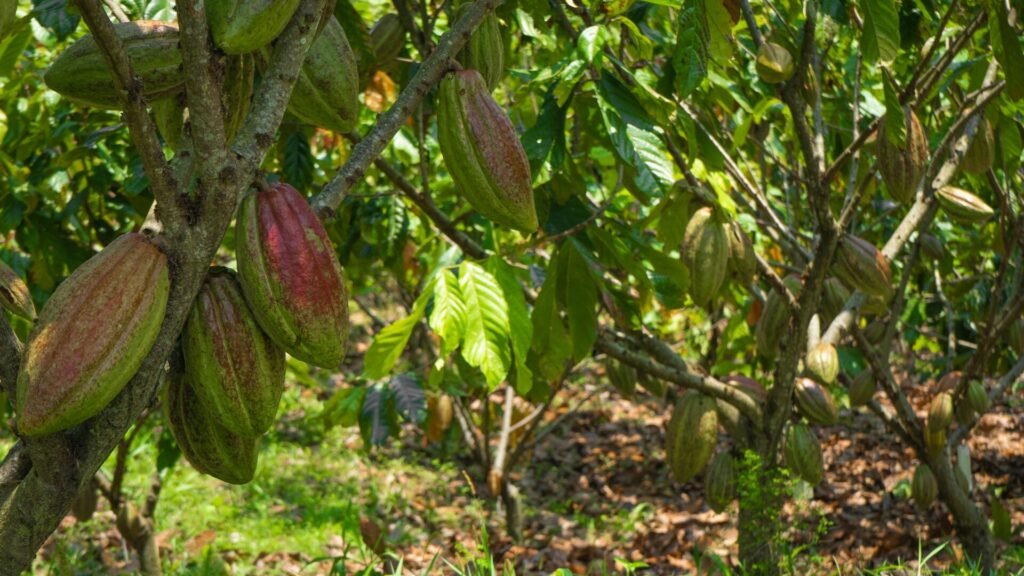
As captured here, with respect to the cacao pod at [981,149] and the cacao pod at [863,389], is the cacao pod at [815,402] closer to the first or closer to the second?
the cacao pod at [863,389]

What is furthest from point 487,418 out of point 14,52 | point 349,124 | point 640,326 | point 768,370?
point 349,124

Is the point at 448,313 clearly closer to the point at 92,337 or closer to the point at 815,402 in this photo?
the point at 92,337

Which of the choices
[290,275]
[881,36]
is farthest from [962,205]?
[290,275]

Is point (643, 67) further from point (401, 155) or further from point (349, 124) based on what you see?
point (349, 124)

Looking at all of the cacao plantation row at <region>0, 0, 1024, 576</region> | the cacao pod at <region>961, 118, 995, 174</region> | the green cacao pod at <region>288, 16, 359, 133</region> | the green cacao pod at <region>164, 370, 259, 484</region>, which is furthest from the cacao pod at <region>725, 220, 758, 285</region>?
the green cacao pod at <region>164, 370, 259, 484</region>

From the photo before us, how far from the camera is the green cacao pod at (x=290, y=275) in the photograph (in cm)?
97

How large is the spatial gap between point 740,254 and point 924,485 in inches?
49.5

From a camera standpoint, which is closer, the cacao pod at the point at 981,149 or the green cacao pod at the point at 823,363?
the cacao pod at the point at 981,149

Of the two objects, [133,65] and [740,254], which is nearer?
[133,65]

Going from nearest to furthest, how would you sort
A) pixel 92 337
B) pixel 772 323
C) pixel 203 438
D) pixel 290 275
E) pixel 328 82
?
pixel 92 337 < pixel 290 275 < pixel 203 438 < pixel 328 82 < pixel 772 323

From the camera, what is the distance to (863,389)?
3125 mm

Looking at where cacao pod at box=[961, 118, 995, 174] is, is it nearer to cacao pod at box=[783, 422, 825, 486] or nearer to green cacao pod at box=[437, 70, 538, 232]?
cacao pod at box=[783, 422, 825, 486]

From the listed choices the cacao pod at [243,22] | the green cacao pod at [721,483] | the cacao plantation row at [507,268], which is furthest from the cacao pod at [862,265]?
the cacao pod at [243,22]

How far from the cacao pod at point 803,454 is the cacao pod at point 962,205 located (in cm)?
72
